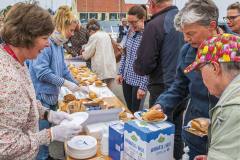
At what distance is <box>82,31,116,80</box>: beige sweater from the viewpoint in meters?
4.30

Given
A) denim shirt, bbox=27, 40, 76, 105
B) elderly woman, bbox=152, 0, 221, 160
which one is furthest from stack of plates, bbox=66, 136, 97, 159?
denim shirt, bbox=27, 40, 76, 105

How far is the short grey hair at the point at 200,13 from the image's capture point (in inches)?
60.1

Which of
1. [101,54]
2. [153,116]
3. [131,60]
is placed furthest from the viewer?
[101,54]

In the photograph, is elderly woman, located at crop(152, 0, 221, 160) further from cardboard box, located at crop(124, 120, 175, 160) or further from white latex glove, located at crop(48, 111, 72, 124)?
white latex glove, located at crop(48, 111, 72, 124)

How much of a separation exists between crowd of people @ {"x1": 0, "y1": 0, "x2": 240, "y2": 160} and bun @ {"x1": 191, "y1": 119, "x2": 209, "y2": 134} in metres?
0.05

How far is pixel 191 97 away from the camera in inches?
66.6

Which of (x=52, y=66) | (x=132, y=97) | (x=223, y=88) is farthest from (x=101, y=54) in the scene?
(x=223, y=88)

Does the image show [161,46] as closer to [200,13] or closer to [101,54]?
[200,13]

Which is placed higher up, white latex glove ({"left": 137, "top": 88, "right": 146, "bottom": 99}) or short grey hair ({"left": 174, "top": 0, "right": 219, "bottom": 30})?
short grey hair ({"left": 174, "top": 0, "right": 219, "bottom": 30})

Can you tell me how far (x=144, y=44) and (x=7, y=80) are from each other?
1542mm

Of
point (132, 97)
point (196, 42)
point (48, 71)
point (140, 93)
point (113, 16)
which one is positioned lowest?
point (132, 97)

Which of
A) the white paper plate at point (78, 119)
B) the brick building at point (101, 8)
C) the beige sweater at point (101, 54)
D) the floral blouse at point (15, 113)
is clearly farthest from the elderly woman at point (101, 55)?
the brick building at point (101, 8)

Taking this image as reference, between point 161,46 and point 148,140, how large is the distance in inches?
55.1

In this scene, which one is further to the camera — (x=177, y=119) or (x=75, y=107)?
(x=177, y=119)
